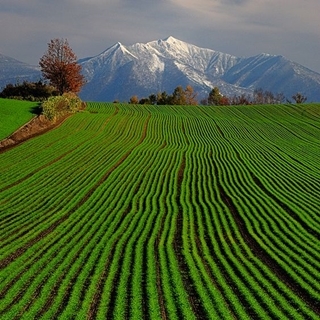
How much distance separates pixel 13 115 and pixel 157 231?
39.7 m

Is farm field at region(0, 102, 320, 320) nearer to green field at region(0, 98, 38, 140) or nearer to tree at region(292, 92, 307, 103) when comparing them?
green field at region(0, 98, 38, 140)

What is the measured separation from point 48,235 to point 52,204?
18.6 feet

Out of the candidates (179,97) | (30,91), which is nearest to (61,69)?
(30,91)

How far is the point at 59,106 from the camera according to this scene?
63.9 metres

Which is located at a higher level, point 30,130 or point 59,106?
point 59,106

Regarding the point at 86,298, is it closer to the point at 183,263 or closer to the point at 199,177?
the point at 183,263

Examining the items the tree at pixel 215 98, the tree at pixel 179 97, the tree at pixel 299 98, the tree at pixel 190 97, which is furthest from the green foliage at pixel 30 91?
the tree at pixel 299 98

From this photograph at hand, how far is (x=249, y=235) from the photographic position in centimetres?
2380

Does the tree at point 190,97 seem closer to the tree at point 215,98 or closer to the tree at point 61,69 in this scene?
the tree at point 215,98

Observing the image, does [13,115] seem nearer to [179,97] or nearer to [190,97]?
[179,97]

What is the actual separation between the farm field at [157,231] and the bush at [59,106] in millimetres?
8084

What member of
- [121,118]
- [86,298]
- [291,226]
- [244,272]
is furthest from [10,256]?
[121,118]

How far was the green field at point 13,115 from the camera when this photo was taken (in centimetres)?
5205

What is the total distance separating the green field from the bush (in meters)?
2.15
